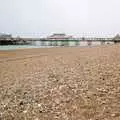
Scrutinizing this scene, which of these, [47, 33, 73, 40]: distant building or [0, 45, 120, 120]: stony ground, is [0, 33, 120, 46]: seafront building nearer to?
[47, 33, 73, 40]: distant building

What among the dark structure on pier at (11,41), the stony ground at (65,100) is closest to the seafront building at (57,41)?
the dark structure on pier at (11,41)

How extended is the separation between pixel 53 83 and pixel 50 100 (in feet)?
5.90

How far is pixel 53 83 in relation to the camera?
7656 millimetres

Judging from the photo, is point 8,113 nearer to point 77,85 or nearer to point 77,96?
point 77,96

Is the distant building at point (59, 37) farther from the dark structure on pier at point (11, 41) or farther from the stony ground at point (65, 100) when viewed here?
the stony ground at point (65, 100)

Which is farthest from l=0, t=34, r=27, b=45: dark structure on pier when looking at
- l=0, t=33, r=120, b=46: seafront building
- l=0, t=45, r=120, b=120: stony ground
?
l=0, t=45, r=120, b=120: stony ground

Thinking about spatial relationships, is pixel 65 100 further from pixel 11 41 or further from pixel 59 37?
pixel 59 37

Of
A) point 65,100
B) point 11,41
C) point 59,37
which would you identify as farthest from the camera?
point 59,37

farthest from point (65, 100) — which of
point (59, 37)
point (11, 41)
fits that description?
point (59, 37)

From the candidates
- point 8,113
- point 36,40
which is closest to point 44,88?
point 8,113

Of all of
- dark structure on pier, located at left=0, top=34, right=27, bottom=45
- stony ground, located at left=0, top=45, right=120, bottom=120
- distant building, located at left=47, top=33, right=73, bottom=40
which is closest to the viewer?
stony ground, located at left=0, top=45, right=120, bottom=120

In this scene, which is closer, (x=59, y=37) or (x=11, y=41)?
(x=11, y=41)

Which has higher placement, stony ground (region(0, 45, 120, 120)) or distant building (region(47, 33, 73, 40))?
distant building (region(47, 33, 73, 40))

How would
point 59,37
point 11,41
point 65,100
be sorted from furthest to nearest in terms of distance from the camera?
point 59,37 → point 11,41 → point 65,100
